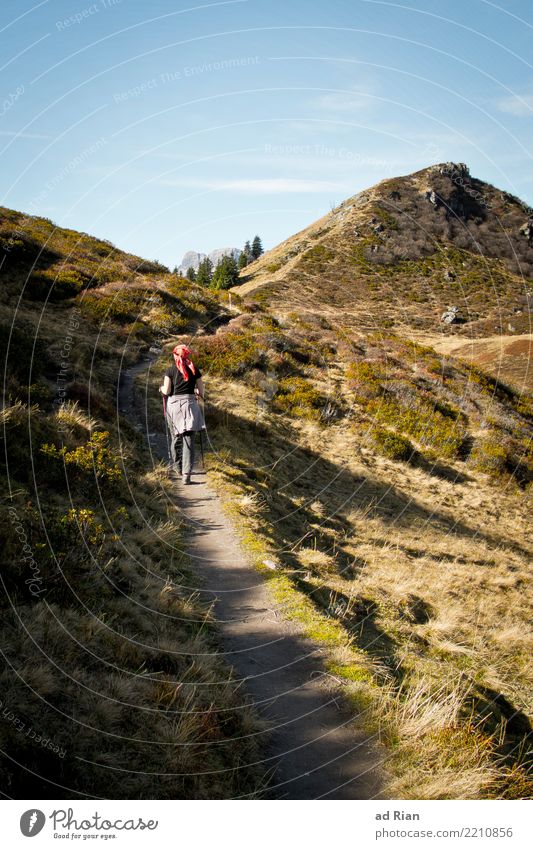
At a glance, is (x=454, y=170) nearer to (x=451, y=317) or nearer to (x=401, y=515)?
(x=451, y=317)

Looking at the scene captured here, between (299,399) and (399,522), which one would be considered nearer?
(399,522)

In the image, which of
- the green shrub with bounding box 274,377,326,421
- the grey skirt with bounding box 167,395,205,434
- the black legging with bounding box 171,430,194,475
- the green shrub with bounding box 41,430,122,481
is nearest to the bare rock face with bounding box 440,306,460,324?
the green shrub with bounding box 274,377,326,421

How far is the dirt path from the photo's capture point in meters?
4.06

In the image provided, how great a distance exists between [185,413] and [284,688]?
6.28 meters

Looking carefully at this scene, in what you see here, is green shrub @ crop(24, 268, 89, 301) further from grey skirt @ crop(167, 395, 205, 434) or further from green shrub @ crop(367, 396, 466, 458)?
green shrub @ crop(367, 396, 466, 458)

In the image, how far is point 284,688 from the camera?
17.4 feet

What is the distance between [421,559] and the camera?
12.4m

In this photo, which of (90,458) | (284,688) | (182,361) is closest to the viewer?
(284,688)

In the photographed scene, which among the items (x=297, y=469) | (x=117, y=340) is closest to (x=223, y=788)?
(x=297, y=469)

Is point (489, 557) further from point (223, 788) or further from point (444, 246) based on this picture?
point (444, 246)

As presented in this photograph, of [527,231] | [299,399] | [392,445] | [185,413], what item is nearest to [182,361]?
[185,413]

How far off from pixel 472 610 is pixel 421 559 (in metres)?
2.19

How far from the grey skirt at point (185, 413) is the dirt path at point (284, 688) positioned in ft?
8.05

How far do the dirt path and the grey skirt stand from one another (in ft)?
8.05
